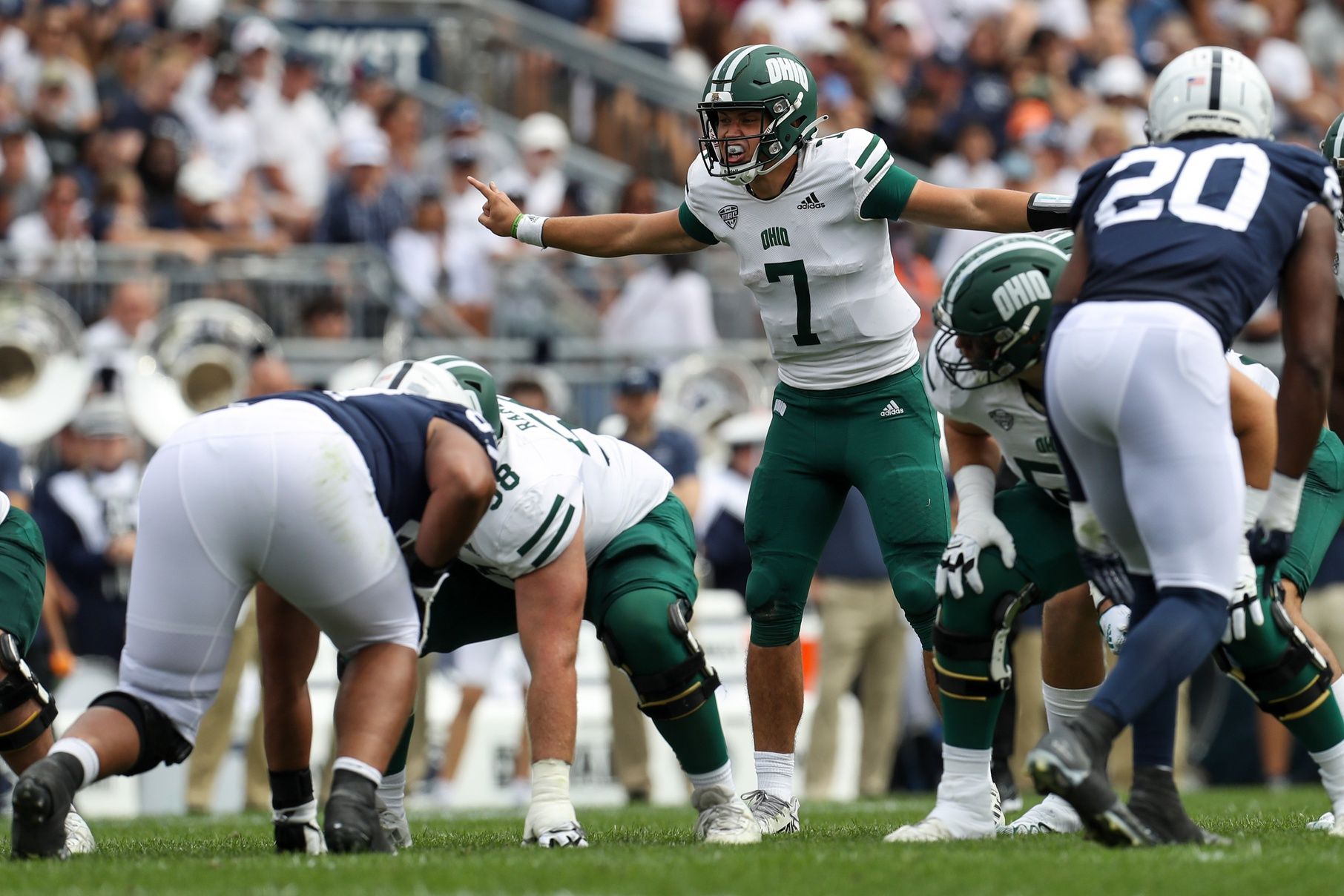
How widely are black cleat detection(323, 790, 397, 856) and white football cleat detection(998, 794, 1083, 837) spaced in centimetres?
211

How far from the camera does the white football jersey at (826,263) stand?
6.82 metres

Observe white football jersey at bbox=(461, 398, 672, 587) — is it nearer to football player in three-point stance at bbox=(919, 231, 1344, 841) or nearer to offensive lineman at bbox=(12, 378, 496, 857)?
offensive lineman at bbox=(12, 378, 496, 857)

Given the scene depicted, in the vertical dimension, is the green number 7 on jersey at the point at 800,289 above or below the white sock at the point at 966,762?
above

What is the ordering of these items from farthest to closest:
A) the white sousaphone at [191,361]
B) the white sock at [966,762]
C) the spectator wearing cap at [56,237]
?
the spectator wearing cap at [56,237] → the white sousaphone at [191,361] → the white sock at [966,762]

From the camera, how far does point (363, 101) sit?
15664mm

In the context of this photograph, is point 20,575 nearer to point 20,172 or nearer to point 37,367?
point 37,367

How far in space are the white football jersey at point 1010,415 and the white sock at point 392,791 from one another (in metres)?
2.14

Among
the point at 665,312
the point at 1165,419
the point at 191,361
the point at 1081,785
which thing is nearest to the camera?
the point at 1081,785

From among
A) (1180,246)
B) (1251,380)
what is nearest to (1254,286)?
(1180,246)

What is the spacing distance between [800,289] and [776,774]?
66.4 inches

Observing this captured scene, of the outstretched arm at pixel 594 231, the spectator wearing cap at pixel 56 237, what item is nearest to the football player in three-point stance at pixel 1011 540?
the outstretched arm at pixel 594 231

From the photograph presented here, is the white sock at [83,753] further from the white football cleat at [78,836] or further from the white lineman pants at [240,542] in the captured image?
the white football cleat at [78,836]

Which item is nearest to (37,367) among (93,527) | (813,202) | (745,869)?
(93,527)

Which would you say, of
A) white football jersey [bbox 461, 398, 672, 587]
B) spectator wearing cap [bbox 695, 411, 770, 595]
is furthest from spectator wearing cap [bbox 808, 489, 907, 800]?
white football jersey [bbox 461, 398, 672, 587]
